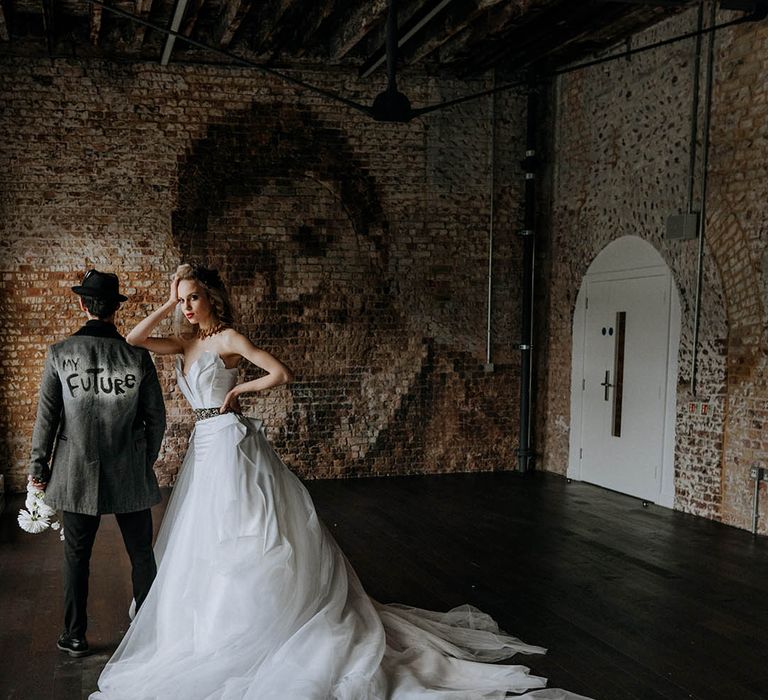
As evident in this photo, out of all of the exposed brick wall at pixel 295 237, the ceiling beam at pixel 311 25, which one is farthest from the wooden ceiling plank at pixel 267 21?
the exposed brick wall at pixel 295 237

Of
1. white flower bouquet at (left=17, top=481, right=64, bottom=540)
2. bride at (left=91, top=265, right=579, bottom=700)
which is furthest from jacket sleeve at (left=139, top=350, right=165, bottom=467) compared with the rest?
white flower bouquet at (left=17, top=481, right=64, bottom=540)

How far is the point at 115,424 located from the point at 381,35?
17.3ft

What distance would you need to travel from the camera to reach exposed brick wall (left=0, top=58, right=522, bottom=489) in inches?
A: 294

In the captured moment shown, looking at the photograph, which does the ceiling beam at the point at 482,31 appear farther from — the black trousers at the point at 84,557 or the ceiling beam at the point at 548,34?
the black trousers at the point at 84,557

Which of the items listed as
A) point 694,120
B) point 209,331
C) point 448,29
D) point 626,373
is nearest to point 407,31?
point 448,29

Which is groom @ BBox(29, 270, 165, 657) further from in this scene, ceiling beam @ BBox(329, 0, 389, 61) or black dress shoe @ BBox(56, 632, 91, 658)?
ceiling beam @ BBox(329, 0, 389, 61)

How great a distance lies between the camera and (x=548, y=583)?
4.96m

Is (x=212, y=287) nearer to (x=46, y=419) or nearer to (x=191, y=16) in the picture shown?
(x=46, y=419)

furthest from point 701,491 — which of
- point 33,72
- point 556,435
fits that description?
point 33,72

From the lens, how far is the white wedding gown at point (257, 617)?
3.18 metres

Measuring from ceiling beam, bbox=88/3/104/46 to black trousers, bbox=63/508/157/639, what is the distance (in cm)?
453

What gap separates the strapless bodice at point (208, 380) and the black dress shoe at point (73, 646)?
1.27 meters

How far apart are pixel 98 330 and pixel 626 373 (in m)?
5.35

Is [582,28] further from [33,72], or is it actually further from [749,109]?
[33,72]
